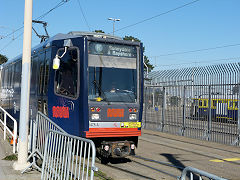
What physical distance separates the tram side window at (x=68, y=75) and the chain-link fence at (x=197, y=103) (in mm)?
7692

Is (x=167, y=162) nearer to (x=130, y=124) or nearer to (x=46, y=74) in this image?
(x=130, y=124)

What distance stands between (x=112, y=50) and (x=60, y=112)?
2164 mm

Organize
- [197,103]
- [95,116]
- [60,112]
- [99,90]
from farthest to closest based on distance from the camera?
[197,103] → [60,112] → [99,90] → [95,116]

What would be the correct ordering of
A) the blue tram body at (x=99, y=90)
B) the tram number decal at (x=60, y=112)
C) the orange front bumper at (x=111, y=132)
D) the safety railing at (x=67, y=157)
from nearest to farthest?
the safety railing at (x=67, y=157) < the orange front bumper at (x=111, y=132) < the blue tram body at (x=99, y=90) < the tram number decal at (x=60, y=112)

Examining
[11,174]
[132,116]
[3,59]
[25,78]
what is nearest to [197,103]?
[132,116]

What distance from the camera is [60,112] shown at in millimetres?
8859

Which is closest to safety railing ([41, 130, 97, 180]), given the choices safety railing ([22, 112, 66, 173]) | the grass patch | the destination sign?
safety railing ([22, 112, 66, 173])

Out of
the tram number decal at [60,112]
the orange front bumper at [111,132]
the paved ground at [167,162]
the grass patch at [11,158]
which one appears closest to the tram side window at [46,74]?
the tram number decal at [60,112]

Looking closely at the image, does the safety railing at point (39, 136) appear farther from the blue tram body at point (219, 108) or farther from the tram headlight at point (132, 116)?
the blue tram body at point (219, 108)

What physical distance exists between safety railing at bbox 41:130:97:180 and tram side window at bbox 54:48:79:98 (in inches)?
89.2

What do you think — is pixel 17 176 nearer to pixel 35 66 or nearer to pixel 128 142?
pixel 128 142

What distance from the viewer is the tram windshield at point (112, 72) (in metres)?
8.32

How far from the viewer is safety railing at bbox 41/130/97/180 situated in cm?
503

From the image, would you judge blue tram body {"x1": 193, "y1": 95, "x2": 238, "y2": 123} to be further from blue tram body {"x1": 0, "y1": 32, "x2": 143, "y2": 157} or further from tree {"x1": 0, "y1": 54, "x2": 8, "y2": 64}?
tree {"x1": 0, "y1": 54, "x2": 8, "y2": 64}
